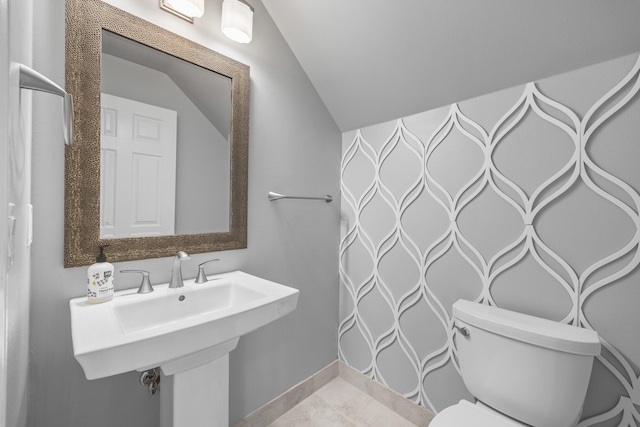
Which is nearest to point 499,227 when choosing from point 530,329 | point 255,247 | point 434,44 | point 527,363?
point 530,329

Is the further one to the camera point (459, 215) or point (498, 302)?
point (459, 215)

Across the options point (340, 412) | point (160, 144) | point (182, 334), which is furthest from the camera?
point (340, 412)

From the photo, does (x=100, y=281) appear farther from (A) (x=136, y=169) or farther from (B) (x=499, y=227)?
(B) (x=499, y=227)

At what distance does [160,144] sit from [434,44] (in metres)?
1.28

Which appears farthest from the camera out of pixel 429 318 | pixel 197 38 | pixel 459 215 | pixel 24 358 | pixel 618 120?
pixel 429 318

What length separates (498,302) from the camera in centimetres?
125

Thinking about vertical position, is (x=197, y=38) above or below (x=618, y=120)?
above

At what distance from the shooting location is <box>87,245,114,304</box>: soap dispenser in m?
0.90

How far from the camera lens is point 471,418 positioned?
99 cm

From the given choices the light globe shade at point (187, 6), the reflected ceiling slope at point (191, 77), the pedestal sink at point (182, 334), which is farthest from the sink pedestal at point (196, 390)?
the light globe shade at point (187, 6)

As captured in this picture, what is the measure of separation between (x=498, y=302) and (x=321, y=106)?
1.44m

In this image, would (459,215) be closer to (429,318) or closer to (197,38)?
(429,318)

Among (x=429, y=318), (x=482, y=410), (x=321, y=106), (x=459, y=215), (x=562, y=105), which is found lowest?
(x=482, y=410)

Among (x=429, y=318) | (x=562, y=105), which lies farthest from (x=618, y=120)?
(x=429, y=318)
